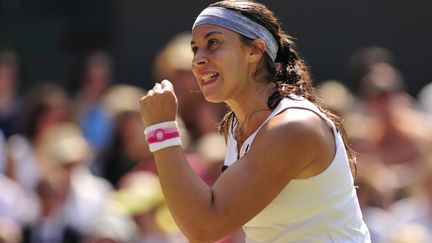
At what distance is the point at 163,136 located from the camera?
4.06 meters

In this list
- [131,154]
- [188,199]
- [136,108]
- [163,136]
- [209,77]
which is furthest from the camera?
[136,108]

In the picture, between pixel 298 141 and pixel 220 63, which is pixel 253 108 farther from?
pixel 298 141

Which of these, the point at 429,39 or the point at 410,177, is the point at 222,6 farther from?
the point at 429,39

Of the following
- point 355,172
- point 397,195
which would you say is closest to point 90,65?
point 397,195

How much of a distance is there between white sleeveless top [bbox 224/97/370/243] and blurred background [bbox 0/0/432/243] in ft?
4.10

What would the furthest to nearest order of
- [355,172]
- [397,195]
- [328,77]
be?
1. [328,77]
2. [397,195]
3. [355,172]

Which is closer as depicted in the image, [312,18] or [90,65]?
[90,65]

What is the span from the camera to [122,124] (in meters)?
7.85

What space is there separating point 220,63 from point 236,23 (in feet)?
0.51

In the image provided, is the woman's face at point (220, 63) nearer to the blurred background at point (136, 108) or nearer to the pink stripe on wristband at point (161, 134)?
the pink stripe on wristband at point (161, 134)

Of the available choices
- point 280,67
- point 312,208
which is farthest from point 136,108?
point 312,208

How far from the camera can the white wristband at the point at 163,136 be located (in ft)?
13.3

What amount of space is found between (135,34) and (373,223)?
12.0 ft

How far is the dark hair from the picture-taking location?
13.9 feet
